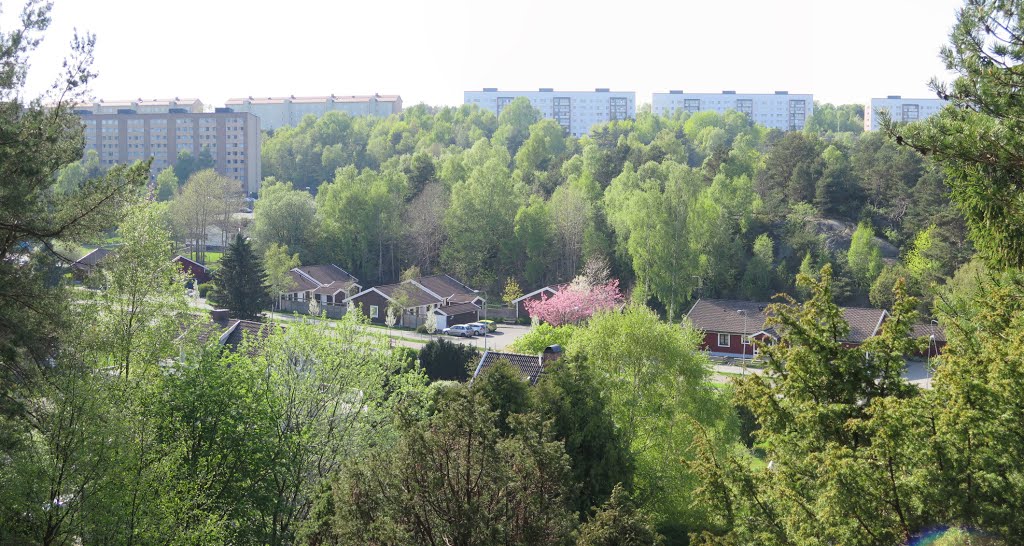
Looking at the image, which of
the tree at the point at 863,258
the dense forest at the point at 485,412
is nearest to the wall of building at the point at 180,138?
the tree at the point at 863,258

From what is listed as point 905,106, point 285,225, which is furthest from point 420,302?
point 905,106

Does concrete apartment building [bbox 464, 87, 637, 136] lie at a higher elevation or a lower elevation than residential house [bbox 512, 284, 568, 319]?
higher

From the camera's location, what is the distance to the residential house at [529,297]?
47.8m

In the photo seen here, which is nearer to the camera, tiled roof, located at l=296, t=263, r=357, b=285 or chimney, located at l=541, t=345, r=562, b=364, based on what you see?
chimney, located at l=541, t=345, r=562, b=364

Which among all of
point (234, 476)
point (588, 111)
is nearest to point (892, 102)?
point (588, 111)

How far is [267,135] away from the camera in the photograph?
11238 centimetres

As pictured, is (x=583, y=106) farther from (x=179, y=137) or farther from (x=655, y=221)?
(x=655, y=221)

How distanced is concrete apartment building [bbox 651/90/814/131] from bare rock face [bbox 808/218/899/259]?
8519cm

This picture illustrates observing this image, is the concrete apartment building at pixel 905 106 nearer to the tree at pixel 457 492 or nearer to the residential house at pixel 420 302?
the residential house at pixel 420 302

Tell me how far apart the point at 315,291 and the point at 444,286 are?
279 inches

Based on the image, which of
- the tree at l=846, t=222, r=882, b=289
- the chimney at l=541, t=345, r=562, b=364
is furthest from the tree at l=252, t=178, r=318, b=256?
the chimney at l=541, t=345, r=562, b=364

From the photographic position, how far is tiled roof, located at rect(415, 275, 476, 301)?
48.2 metres

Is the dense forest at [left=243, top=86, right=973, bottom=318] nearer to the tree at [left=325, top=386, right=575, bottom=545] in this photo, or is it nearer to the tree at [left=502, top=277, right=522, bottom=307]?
the tree at [left=502, top=277, right=522, bottom=307]

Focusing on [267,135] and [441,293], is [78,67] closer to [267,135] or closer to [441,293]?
[441,293]
